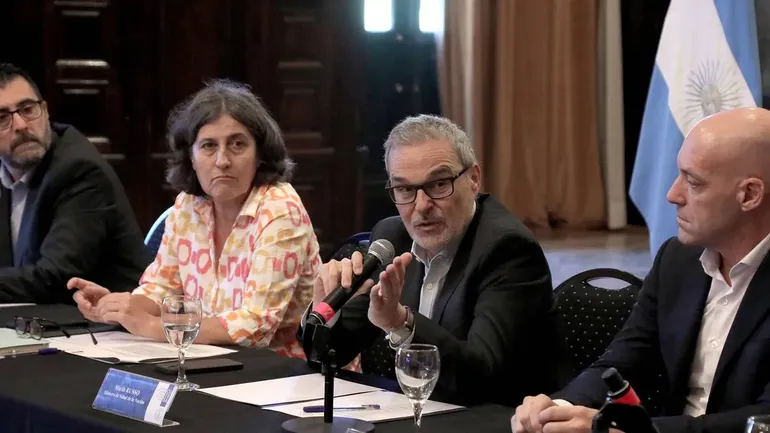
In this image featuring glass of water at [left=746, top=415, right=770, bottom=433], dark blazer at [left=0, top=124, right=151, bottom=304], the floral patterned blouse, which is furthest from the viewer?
dark blazer at [left=0, top=124, right=151, bottom=304]

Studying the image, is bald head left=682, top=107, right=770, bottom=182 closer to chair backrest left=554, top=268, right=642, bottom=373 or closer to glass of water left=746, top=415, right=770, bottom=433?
chair backrest left=554, top=268, right=642, bottom=373

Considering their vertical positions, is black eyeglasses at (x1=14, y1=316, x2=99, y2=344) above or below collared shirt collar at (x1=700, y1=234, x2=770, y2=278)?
below

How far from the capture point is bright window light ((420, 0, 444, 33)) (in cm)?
824

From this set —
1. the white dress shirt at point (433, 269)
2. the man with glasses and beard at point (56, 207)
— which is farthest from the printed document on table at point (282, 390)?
the man with glasses and beard at point (56, 207)

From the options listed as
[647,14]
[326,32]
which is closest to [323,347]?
[326,32]

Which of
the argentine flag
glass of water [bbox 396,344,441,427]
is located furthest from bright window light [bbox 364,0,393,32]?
glass of water [bbox 396,344,441,427]

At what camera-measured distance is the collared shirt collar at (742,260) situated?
223cm

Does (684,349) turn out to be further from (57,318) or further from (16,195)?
(16,195)

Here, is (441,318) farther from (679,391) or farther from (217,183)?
(217,183)

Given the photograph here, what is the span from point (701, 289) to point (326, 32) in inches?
184

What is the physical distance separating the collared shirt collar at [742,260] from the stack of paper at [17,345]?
1.59 meters

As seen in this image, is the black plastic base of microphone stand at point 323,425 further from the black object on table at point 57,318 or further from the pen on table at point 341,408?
the black object on table at point 57,318

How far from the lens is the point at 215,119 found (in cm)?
319

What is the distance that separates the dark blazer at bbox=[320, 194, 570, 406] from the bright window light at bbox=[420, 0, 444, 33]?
222 inches
